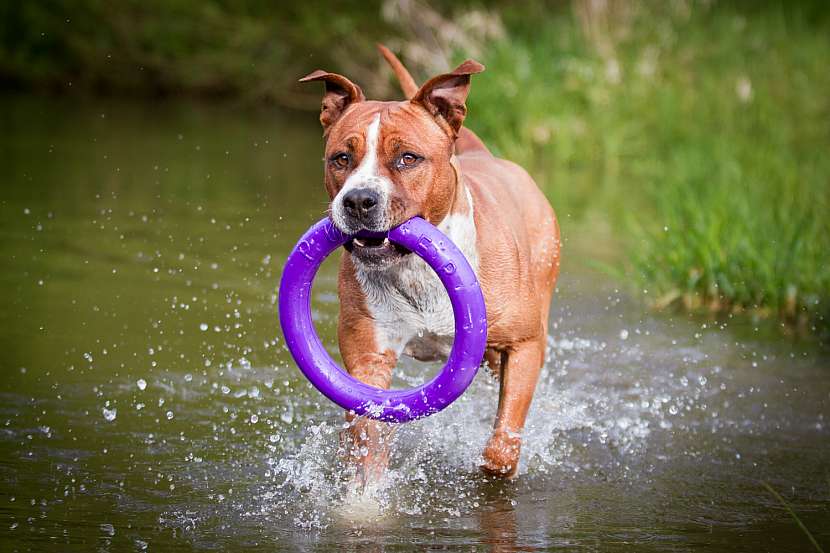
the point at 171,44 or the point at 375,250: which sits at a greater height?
the point at 171,44

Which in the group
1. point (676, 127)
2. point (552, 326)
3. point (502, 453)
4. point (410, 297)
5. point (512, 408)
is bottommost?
point (502, 453)

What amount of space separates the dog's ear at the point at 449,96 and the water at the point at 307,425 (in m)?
1.38

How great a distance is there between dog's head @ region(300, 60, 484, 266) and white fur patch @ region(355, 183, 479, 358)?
16 centimetres

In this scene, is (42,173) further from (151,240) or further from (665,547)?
(665,547)

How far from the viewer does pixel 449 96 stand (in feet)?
15.5

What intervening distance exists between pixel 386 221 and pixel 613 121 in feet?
33.7

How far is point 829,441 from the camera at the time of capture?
18.0 ft

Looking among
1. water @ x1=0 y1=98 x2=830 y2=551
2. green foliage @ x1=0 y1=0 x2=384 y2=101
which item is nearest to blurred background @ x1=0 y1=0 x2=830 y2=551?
water @ x1=0 y1=98 x2=830 y2=551

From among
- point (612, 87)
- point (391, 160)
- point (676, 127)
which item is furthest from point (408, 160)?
point (612, 87)

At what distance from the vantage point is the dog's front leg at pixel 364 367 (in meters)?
4.76

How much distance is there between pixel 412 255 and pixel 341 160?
0.46 meters

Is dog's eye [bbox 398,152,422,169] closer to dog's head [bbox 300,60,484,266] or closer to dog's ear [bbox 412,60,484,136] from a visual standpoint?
dog's head [bbox 300,60,484,266]

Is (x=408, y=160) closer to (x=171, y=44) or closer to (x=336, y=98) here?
(x=336, y=98)

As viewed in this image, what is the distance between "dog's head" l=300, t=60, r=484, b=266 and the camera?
4305 millimetres
